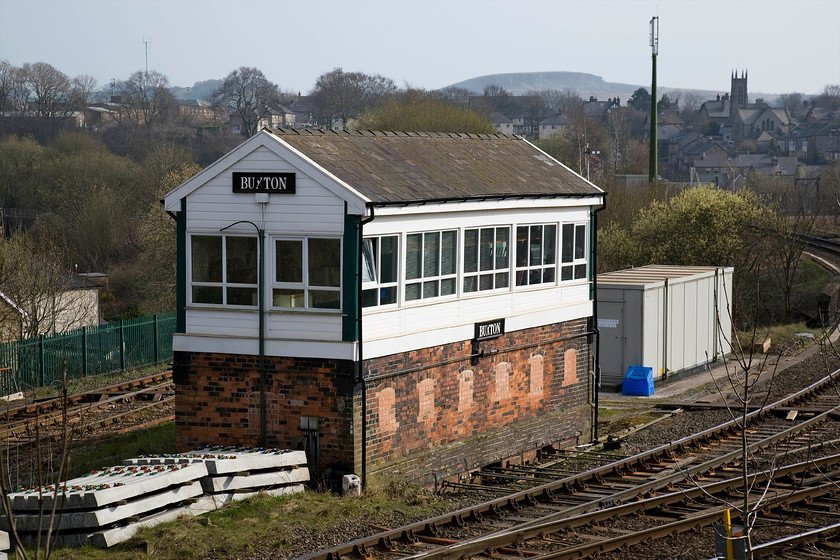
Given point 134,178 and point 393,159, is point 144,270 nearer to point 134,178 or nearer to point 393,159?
point 134,178

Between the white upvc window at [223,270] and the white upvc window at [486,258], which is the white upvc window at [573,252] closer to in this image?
the white upvc window at [486,258]

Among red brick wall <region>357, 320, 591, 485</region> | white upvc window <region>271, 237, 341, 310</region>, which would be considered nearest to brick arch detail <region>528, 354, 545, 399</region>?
red brick wall <region>357, 320, 591, 485</region>

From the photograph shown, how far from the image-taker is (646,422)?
20.0 metres

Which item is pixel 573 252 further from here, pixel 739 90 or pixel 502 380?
pixel 739 90

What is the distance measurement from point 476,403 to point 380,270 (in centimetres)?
292

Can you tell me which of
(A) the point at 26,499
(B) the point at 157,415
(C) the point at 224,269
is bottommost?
(B) the point at 157,415

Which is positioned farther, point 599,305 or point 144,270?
point 144,270

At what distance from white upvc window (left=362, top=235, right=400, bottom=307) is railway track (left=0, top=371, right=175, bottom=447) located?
20.0 feet

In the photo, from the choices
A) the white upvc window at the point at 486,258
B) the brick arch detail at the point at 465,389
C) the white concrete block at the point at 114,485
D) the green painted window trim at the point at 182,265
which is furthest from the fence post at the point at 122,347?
the white concrete block at the point at 114,485

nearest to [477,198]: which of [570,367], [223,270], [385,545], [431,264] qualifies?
[431,264]

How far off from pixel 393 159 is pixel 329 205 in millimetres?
2234

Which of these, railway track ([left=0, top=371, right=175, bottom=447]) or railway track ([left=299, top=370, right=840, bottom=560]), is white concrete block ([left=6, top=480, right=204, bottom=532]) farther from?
railway track ([left=0, top=371, right=175, bottom=447])

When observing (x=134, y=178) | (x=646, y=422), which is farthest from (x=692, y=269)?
(x=134, y=178)

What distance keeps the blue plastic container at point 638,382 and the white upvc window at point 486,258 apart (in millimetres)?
8515
